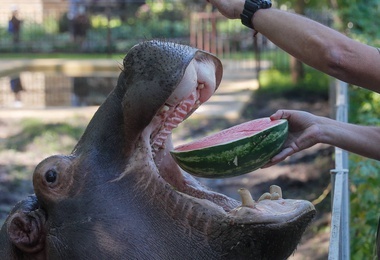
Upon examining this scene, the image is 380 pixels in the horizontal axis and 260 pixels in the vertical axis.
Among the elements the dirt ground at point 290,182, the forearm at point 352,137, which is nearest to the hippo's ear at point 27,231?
the forearm at point 352,137

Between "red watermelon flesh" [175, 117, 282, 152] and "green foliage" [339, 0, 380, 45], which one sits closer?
"red watermelon flesh" [175, 117, 282, 152]

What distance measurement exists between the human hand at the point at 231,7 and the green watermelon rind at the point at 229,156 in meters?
0.42

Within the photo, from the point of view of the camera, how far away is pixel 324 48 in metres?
2.57

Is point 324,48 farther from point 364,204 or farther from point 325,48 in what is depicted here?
point 364,204

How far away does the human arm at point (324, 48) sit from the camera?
256 centimetres

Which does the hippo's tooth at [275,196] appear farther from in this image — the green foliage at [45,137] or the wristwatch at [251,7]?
the green foliage at [45,137]

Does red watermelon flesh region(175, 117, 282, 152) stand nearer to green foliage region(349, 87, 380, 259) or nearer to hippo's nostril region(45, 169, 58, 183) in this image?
hippo's nostril region(45, 169, 58, 183)

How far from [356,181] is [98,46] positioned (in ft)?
56.1

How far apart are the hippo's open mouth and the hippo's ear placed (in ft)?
1.51

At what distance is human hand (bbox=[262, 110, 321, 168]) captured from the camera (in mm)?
2945

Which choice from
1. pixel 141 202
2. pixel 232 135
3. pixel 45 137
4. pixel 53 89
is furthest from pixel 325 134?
pixel 53 89

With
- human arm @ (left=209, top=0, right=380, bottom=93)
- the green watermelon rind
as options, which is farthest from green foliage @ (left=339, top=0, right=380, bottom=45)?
human arm @ (left=209, top=0, right=380, bottom=93)

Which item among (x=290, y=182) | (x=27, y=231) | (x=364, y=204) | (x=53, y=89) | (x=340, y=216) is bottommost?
(x=53, y=89)

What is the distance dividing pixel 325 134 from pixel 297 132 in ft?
0.37
